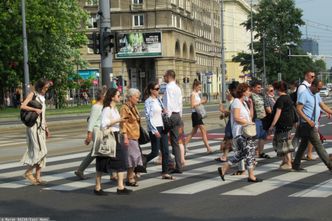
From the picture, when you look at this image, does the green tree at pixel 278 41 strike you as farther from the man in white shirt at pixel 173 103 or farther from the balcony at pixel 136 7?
the man in white shirt at pixel 173 103

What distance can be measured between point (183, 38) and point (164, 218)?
7807 centimetres

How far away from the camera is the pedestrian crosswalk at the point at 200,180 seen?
32.6 ft

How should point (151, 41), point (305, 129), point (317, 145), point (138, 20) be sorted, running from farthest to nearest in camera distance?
point (138, 20)
point (151, 41)
point (305, 129)
point (317, 145)

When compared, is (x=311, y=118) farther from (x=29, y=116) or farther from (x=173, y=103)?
(x=29, y=116)

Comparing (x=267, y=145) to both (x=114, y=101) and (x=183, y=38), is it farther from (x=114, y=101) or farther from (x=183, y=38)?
(x=183, y=38)

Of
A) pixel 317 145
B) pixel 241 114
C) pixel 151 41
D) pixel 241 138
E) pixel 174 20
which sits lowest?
pixel 317 145

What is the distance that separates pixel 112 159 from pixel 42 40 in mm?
42479

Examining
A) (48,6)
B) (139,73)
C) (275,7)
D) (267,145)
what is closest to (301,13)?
(275,7)

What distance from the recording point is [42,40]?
51.0 meters

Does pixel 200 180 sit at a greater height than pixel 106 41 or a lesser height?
lesser

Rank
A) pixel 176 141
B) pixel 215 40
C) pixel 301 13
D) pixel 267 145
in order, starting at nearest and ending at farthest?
pixel 176 141
pixel 267 145
pixel 301 13
pixel 215 40

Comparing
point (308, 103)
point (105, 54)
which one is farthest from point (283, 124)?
point (105, 54)

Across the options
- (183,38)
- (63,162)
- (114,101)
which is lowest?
(63,162)

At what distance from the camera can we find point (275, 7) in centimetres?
8256
